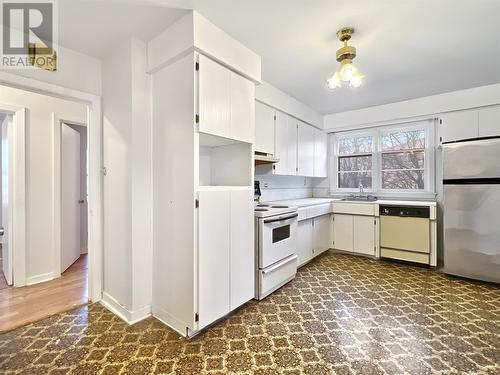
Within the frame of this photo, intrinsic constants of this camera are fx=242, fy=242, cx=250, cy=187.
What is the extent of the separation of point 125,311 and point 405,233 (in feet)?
12.4

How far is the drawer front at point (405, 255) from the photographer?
3.52 meters

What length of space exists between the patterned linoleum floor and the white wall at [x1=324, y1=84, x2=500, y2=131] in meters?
2.61

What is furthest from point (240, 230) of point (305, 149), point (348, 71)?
point (305, 149)

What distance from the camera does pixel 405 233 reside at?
364 cm

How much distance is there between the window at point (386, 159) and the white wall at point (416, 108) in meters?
0.27

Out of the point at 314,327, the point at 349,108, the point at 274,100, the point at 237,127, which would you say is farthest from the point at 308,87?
A: the point at 314,327

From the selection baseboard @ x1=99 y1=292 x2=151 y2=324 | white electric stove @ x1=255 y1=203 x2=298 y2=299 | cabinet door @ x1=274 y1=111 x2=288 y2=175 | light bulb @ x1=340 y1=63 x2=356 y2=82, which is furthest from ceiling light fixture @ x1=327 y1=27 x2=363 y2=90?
baseboard @ x1=99 y1=292 x2=151 y2=324

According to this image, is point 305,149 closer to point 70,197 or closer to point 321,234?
point 321,234

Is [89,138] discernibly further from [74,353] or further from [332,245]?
[332,245]

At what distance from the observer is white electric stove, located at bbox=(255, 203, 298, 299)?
2.50m

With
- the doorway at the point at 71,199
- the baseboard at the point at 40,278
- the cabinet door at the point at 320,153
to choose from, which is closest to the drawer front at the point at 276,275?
the cabinet door at the point at 320,153

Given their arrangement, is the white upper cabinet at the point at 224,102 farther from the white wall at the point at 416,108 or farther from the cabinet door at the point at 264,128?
the white wall at the point at 416,108

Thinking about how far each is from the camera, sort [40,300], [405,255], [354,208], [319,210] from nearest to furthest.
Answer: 1. [40,300]
2. [405,255]
3. [319,210]
4. [354,208]

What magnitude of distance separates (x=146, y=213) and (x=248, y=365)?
147 cm
